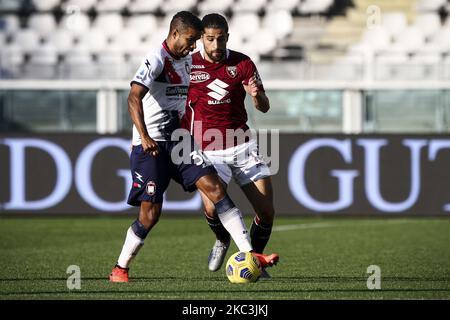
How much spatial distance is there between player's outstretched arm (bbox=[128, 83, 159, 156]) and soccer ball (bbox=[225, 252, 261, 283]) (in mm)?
1079

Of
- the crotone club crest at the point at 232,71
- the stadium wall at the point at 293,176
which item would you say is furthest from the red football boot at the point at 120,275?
the stadium wall at the point at 293,176

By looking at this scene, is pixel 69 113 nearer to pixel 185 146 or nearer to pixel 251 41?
pixel 251 41

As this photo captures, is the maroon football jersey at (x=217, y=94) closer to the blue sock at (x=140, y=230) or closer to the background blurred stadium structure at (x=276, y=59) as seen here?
the blue sock at (x=140, y=230)

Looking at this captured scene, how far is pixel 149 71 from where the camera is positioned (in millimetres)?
8383

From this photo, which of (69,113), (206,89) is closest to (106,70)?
(69,113)

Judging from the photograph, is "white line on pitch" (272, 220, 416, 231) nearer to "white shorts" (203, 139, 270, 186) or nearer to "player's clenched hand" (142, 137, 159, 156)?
"white shorts" (203, 139, 270, 186)

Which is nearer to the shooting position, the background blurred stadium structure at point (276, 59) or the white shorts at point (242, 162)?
the white shorts at point (242, 162)

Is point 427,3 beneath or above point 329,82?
above

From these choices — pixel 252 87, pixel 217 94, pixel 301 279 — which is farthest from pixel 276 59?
pixel 301 279

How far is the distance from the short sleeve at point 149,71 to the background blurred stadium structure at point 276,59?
1185cm

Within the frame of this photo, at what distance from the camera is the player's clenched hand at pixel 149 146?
8.13m

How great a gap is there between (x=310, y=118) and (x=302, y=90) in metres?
0.59

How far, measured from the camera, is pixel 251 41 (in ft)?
77.4

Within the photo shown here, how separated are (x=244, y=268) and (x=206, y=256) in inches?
122
